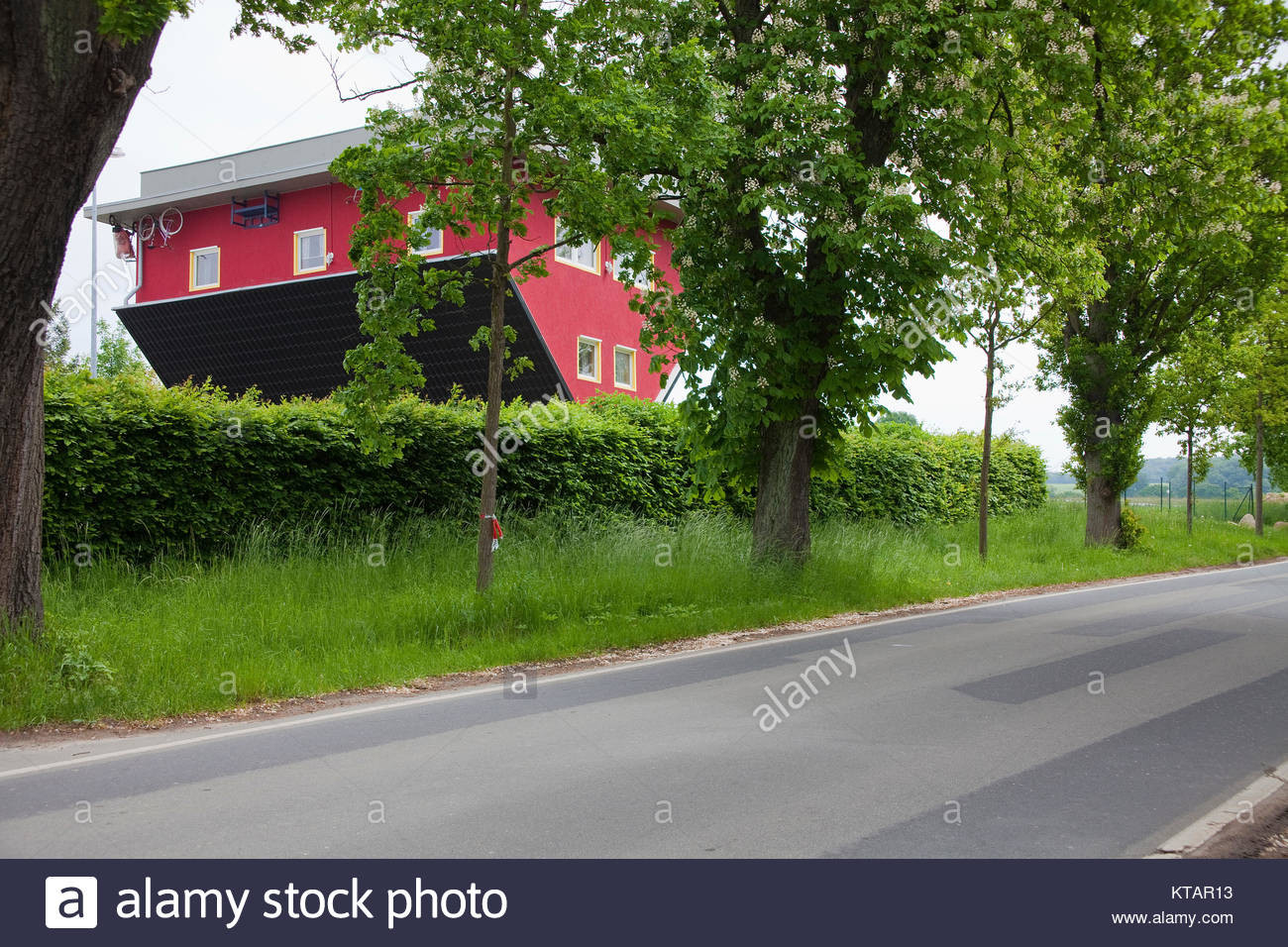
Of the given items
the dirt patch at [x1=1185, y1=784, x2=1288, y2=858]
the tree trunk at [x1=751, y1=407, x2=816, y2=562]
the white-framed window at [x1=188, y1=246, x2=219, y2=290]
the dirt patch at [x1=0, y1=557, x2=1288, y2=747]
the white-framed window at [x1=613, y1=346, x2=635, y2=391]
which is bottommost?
the dirt patch at [x1=0, y1=557, x2=1288, y2=747]

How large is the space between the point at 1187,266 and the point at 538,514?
59.6ft

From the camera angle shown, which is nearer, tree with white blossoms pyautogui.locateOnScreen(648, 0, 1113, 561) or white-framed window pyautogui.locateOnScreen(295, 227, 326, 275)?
tree with white blossoms pyautogui.locateOnScreen(648, 0, 1113, 561)

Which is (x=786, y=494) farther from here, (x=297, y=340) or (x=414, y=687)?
(x=297, y=340)

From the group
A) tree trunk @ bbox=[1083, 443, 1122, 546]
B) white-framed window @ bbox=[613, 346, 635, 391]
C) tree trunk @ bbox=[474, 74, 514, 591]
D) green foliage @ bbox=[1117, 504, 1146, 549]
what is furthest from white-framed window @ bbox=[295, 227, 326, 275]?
green foliage @ bbox=[1117, 504, 1146, 549]

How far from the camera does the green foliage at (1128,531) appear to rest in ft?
85.4

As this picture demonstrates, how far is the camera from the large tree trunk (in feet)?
25.4

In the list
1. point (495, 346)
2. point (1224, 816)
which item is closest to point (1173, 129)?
point (495, 346)

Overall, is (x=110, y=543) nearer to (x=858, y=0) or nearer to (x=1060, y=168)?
(x=858, y=0)

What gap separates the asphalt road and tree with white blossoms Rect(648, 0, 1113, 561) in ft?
16.5

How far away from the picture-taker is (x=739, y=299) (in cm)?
→ 1427

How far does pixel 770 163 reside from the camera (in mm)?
12883

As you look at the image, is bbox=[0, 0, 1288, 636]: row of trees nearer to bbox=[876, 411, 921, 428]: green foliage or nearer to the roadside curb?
bbox=[876, 411, 921, 428]: green foliage

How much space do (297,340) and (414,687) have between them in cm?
2424
